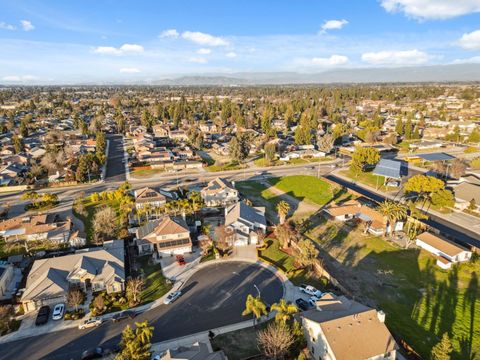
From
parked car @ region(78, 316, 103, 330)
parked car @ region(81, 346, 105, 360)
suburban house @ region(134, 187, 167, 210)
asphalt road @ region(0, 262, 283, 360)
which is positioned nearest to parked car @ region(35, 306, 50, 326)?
asphalt road @ region(0, 262, 283, 360)

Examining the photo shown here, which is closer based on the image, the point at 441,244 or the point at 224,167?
the point at 441,244

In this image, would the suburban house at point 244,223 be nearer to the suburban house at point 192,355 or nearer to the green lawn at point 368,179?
the suburban house at point 192,355

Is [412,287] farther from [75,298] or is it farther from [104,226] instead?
[104,226]

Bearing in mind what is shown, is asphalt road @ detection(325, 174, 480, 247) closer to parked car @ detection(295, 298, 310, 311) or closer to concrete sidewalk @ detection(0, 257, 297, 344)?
concrete sidewalk @ detection(0, 257, 297, 344)

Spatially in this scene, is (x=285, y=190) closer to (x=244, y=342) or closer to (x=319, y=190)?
(x=319, y=190)

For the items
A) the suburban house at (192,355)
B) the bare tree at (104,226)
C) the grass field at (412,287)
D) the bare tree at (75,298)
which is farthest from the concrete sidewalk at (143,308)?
the bare tree at (104,226)

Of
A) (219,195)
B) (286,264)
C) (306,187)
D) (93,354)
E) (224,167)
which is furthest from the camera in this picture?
(224,167)

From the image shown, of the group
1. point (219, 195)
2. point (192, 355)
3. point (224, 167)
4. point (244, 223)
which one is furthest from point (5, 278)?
point (224, 167)
